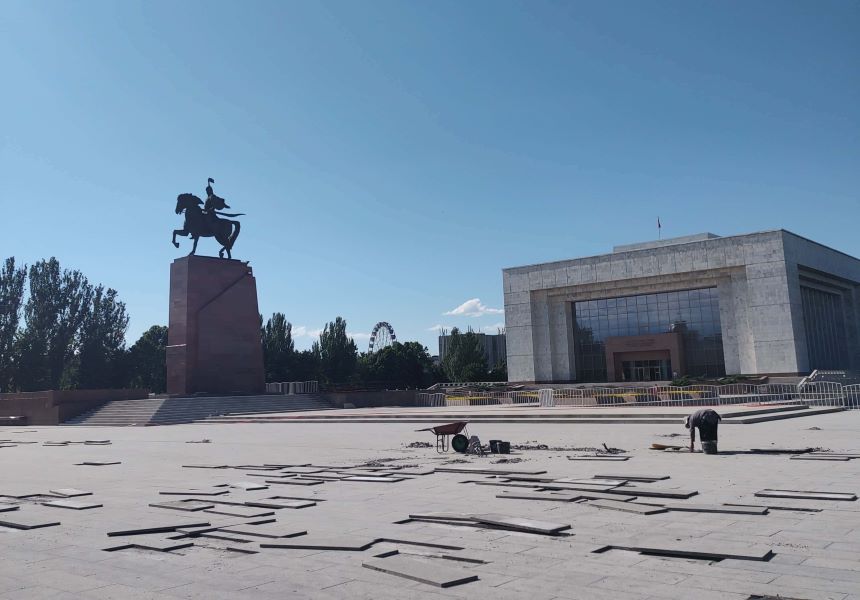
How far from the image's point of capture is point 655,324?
1886 inches

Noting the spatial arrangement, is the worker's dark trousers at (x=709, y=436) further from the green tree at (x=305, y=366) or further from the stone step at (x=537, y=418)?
the green tree at (x=305, y=366)

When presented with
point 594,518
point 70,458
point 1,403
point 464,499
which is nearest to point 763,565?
point 594,518

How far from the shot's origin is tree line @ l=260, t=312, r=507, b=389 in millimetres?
61594

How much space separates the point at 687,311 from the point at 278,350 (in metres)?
34.5

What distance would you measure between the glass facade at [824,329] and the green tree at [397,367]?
105ft

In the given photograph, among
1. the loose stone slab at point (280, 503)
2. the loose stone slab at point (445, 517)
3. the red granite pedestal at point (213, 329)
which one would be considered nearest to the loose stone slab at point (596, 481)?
the loose stone slab at point (445, 517)

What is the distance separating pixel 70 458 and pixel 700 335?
133ft

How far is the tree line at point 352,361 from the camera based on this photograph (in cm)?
6159

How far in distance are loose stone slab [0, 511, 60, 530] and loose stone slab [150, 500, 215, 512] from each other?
3.71ft

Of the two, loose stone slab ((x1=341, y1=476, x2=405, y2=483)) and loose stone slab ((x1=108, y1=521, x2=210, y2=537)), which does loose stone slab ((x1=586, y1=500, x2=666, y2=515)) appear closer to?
loose stone slab ((x1=341, y1=476, x2=405, y2=483))

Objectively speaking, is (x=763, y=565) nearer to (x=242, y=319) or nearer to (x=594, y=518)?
(x=594, y=518)

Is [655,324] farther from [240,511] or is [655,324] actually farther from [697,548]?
[697,548]

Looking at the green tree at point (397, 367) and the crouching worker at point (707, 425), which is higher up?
the green tree at point (397, 367)

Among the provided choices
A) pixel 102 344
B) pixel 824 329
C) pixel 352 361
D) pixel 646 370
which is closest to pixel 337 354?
pixel 352 361
